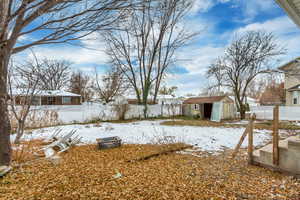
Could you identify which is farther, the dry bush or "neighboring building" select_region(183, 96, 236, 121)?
"neighboring building" select_region(183, 96, 236, 121)

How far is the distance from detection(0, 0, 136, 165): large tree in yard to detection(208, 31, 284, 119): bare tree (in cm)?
1112

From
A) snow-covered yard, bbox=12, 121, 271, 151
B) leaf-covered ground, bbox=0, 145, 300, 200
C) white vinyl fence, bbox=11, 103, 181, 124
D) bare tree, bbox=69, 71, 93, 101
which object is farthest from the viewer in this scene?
bare tree, bbox=69, 71, 93, 101

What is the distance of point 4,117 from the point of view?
2.37 meters

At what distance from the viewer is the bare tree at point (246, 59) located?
10.3 metres

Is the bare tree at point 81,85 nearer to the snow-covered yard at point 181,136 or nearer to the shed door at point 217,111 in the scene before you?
the snow-covered yard at point 181,136

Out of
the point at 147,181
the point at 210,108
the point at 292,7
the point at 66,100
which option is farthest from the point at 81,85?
the point at 292,7

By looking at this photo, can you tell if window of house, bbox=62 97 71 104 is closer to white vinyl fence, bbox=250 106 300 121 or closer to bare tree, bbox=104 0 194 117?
bare tree, bbox=104 0 194 117

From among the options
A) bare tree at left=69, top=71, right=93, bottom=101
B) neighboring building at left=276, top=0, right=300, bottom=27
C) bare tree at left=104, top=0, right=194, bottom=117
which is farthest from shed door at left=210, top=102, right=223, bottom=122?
bare tree at left=69, top=71, right=93, bottom=101

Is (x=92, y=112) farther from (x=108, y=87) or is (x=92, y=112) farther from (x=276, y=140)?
(x=108, y=87)

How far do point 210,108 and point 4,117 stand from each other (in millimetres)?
12904

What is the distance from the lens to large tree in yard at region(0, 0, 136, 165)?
234 cm

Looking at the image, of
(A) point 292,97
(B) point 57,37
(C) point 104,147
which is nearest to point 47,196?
(C) point 104,147

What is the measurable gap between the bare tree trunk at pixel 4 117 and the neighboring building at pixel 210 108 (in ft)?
37.4

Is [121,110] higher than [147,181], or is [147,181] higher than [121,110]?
[121,110]
